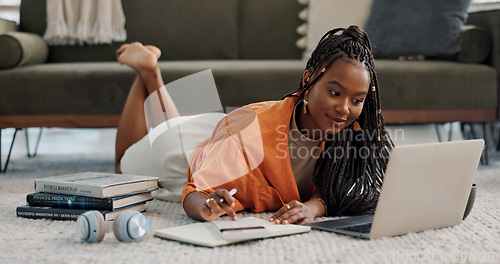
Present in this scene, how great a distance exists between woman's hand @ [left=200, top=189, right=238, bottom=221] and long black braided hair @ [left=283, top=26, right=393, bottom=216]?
0.28m

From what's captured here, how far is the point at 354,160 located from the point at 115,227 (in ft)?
1.99

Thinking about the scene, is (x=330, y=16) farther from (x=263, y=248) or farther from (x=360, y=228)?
(x=263, y=248)

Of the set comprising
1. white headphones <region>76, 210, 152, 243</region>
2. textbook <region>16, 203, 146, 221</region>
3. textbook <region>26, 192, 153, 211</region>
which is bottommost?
textbook <region>16, 203, 146, 221</region>

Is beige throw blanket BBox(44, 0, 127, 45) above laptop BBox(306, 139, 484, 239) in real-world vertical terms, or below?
above

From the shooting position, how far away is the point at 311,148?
4.32 feet

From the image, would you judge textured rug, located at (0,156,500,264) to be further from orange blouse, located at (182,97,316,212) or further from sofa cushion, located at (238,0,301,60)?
sofa cushion, located at (238,0,301,60)

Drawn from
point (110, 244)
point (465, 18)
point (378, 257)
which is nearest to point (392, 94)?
point (465, 18)

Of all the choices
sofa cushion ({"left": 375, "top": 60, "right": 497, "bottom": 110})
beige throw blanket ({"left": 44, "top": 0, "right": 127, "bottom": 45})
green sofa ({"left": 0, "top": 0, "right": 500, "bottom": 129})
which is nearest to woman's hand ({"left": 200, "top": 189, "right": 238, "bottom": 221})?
green sofa ({"left": 0, "top": 0, "right": 500, "bottom": 129})

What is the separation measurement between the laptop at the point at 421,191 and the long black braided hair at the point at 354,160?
0.41ft

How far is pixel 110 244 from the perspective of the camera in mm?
1025

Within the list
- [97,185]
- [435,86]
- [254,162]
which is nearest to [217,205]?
[254,162]

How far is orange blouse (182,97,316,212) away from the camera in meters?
1.24

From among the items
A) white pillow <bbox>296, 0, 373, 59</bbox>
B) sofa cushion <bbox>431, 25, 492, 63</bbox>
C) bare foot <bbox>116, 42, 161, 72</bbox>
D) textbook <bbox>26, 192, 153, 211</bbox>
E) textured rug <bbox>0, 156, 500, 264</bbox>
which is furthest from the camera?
white pillow <bbox>296, 0, 373, 59</bbox>

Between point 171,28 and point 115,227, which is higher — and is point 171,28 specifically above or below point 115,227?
above
